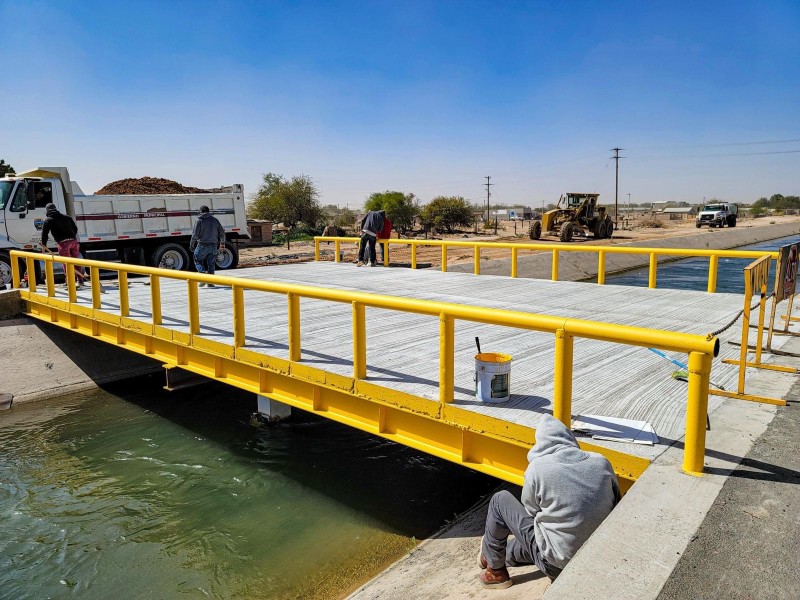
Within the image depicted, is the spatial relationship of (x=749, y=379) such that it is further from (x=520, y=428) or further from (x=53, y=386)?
(x=53, y=386)

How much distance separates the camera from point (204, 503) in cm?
682

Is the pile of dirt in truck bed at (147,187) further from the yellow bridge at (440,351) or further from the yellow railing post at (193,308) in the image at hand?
the yellow railing post at (193,308)

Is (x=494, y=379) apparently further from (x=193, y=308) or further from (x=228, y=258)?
(x=228, y=258)

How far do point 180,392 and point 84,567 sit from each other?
5.50 meters

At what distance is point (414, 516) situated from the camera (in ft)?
21.3

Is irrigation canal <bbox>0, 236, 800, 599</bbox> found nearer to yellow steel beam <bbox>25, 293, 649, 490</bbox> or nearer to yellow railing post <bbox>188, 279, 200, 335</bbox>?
yellow steel beam <bbox>25, 293, 649, 490</bbox>

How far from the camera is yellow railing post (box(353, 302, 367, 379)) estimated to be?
5250mm

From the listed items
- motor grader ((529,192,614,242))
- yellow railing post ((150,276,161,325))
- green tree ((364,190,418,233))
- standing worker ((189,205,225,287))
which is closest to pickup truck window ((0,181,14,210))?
standing worker ((189,205,225,287))

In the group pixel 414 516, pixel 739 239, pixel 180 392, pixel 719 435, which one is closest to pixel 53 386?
pixel 180 392

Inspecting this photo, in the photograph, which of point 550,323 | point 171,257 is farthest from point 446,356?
point 171,257

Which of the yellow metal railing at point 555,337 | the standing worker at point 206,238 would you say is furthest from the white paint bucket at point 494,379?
the standing worker at point 206,238

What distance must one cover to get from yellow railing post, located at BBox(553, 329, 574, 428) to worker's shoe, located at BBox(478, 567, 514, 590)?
111 cm

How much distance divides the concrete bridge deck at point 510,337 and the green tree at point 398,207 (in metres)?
40.4

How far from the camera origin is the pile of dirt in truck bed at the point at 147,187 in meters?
21.8
